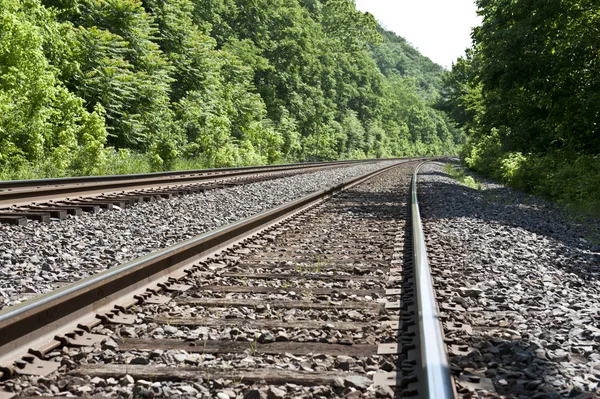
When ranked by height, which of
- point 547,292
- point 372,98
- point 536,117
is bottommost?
point 547,292

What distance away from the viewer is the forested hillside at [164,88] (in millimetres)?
17547

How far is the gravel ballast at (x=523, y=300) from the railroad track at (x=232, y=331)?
33 cm

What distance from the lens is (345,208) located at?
12.1 metres

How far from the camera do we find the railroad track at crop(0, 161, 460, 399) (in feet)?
9.71

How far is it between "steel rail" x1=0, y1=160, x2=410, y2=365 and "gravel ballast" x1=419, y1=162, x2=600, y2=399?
2.25m

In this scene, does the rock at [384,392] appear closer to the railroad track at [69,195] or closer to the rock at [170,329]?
the rock at [170,329]

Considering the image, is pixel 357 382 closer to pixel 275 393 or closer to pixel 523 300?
pixel 275 393

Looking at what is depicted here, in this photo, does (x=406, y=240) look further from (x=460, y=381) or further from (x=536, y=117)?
(x=536, y=117)

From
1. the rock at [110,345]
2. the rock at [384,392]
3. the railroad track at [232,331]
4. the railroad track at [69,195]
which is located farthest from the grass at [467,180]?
the rock at [384,392]

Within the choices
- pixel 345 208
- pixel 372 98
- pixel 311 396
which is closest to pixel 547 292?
pixel 311 396

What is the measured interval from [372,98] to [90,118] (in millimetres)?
66445

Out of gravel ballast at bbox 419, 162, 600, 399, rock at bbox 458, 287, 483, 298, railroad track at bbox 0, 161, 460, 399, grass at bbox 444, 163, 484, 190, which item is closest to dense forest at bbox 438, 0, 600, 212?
grass at bbox 444, 163, 484, 190

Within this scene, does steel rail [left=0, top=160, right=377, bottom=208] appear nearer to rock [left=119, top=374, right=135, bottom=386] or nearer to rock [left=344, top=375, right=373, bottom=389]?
rock [left=119, top=374, right=135, bottom=386]

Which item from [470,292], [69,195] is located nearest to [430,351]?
[470,292]
